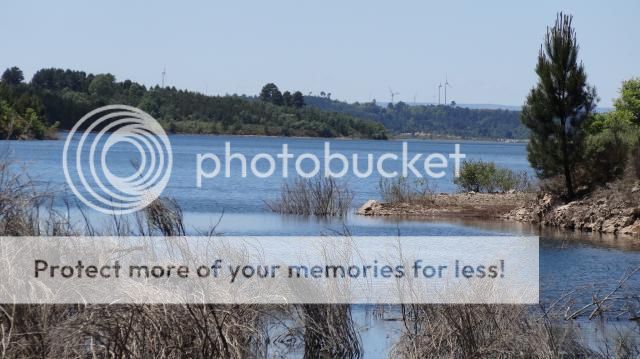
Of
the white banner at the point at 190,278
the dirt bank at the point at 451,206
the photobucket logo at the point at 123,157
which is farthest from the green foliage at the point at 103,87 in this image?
the white banner at the point at 190,278

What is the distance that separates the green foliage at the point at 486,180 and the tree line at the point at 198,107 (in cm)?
6595

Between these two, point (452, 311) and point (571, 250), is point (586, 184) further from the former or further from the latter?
point (452, 311)

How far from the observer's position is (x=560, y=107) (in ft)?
112

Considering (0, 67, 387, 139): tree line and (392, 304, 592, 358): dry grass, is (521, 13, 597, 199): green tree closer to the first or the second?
(392, 304, 592, 358): dry grass

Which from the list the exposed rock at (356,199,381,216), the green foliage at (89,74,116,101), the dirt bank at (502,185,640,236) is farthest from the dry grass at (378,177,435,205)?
the green foliage at (89,74,116,101)

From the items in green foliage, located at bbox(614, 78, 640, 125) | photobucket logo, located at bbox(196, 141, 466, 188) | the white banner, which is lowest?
photobucket logo, located at bbox(196, 141, 466, 188)

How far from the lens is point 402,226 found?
1228 inches

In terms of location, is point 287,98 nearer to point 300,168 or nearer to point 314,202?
point 300,168

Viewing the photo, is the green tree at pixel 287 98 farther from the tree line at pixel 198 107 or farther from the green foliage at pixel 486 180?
the green foliage at pixel 486 180

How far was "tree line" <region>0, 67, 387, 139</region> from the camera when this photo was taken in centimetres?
12606

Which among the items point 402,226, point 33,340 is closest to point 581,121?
point 402,226

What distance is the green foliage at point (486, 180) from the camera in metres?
42.3

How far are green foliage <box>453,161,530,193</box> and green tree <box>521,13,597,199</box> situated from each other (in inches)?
300

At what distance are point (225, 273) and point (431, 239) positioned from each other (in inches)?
553
